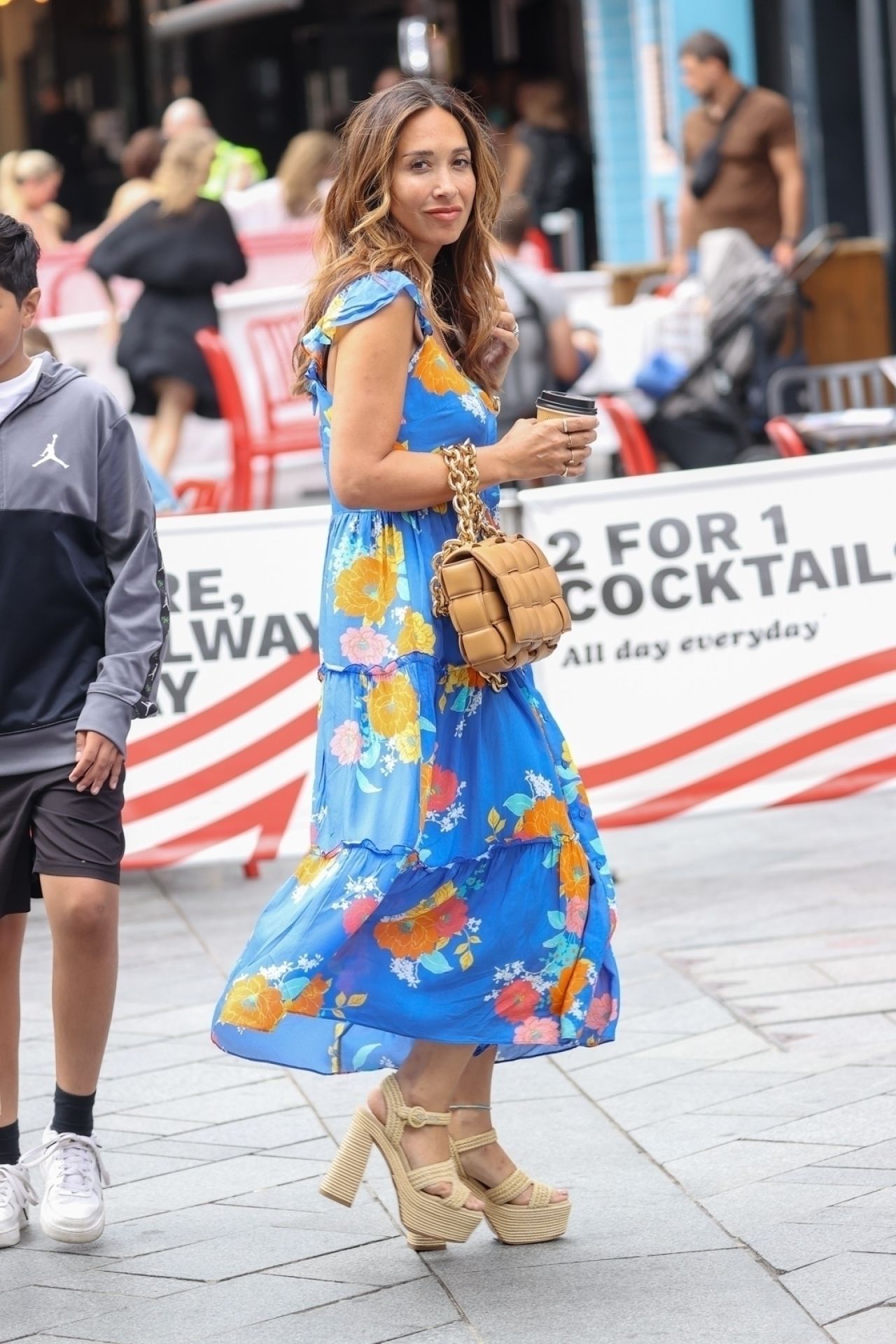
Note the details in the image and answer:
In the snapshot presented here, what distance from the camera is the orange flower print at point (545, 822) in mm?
3582

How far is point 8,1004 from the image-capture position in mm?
3986

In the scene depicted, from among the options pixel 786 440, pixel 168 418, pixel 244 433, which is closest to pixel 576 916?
pixel 786 440

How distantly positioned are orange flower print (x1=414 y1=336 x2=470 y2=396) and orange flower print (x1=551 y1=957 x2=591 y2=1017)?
0.96 metres

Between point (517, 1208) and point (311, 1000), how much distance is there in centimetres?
53

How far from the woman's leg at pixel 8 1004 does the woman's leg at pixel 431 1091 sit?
80 centimetres

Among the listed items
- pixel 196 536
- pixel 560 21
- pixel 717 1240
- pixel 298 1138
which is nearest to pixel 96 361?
pixel 196 536

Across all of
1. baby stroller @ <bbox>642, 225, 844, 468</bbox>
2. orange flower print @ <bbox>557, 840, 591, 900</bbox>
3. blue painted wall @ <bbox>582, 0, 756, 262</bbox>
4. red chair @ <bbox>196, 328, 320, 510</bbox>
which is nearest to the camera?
orange flower print @ <bbox>557, 840, 591, 900</bbox>

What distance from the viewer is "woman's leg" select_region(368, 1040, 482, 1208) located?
11.9 ft

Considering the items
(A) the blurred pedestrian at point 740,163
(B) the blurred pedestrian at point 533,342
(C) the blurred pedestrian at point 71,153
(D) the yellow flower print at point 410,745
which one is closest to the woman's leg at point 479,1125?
→ (D) the yellow flower print at point 410,745

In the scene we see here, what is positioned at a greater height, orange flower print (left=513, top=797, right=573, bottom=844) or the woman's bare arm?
the woman's bare arm

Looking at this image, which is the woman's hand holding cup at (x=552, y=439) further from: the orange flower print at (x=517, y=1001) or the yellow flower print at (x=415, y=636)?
the orange flower print at (x=517, y=1001)

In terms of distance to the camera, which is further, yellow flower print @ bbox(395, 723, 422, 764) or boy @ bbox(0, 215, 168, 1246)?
boy @ bbox(0, 215, 168, 1246)

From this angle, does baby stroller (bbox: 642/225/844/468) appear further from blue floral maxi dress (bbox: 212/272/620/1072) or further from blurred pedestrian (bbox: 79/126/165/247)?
blue floral maxi dress (bbox: 212/272/620/1072)

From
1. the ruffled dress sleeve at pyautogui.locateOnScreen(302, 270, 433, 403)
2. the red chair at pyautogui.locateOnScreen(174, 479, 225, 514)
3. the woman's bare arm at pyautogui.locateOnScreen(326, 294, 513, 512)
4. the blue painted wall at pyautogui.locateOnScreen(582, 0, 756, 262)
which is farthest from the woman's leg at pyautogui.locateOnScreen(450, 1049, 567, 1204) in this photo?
the blue painted wall at pyautogui.locateOnScreen(582, 0, 756, 262)
